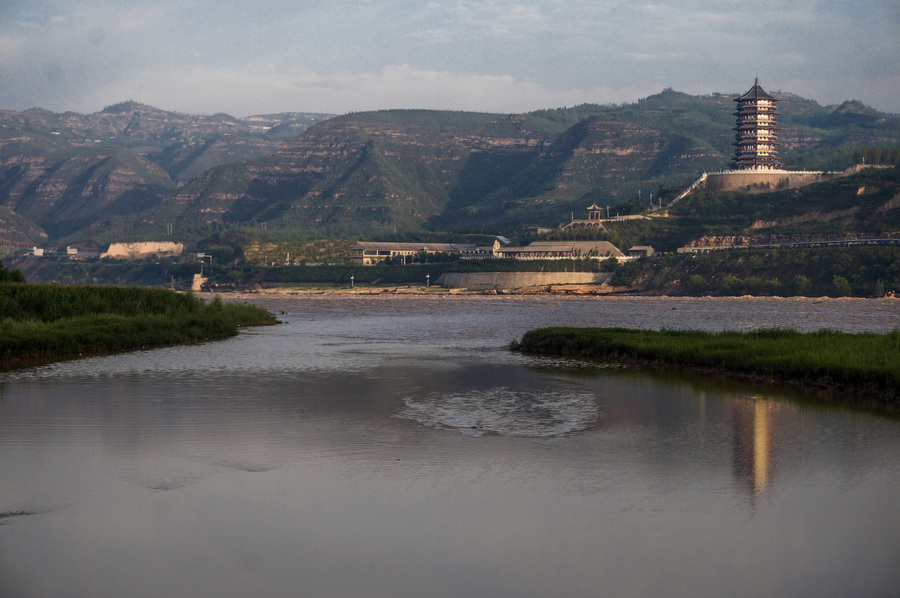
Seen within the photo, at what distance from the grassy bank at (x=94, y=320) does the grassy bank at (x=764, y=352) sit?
21.2m

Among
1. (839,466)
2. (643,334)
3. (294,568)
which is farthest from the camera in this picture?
(643,334)

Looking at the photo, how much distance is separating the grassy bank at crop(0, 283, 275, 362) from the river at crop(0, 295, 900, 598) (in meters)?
9.65

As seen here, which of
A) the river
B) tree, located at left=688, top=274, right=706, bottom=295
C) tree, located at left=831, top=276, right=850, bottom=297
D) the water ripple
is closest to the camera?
the river

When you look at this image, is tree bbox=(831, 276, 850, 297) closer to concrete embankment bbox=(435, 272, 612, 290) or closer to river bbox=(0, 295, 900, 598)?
concrete embankment bbox=(435, 272, 612, 290)

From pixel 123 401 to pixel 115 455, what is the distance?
8.86 meters

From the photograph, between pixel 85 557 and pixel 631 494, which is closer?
pixel 85 557

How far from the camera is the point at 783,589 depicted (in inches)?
523

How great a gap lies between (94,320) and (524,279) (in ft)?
455

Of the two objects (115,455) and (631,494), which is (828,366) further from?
(115,455)

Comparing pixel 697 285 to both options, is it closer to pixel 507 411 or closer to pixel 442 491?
pixel 507 411

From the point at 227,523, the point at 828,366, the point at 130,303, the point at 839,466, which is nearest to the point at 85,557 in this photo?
the point at 227,523

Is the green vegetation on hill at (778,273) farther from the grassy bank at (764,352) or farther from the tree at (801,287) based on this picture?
the grassy bank at (764,352)

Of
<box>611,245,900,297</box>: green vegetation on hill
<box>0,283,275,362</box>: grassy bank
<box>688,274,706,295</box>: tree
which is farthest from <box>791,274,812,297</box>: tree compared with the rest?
<box>0,283,275,362</box>: grassy bank

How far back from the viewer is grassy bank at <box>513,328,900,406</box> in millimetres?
30375
